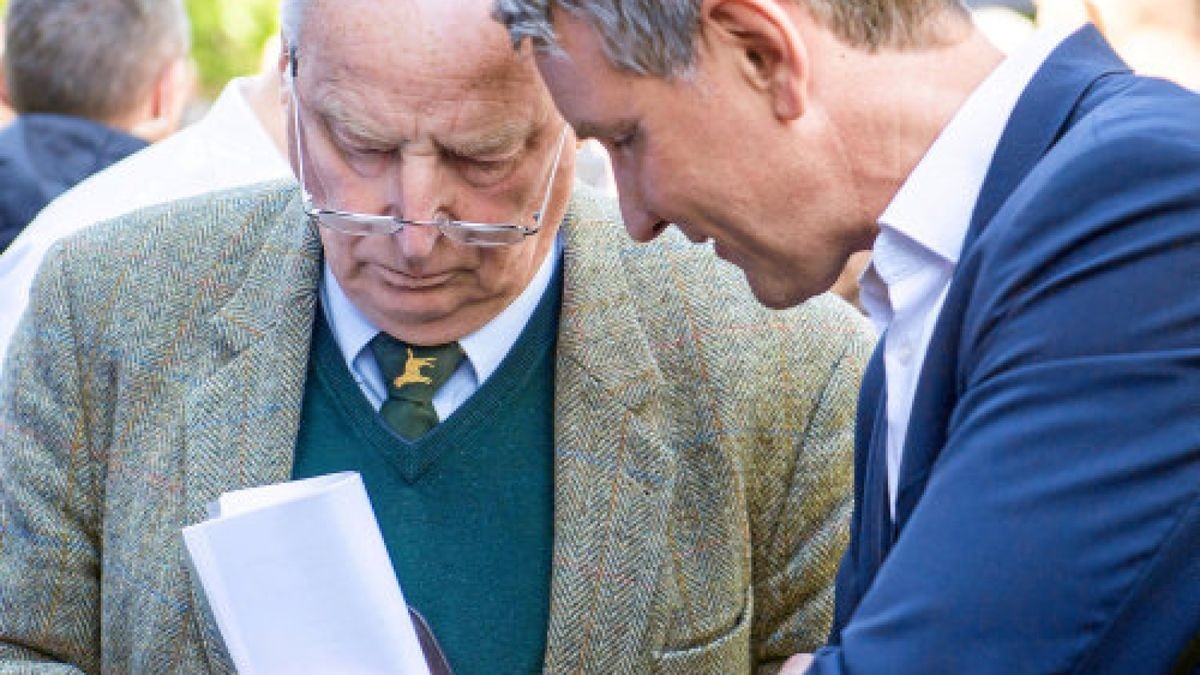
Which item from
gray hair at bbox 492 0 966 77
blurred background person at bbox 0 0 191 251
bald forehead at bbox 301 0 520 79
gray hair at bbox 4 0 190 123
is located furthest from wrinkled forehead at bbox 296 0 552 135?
gray hair at bbox 4 0 190 123

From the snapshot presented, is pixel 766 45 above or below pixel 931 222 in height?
above

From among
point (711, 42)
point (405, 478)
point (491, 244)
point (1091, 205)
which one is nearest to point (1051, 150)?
point (1091, 205)

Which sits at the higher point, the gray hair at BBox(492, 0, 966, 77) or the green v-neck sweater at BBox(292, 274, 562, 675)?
the gray hair at BBox(492, 0, 966, 77)

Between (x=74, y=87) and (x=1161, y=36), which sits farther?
(x=74, y=87)

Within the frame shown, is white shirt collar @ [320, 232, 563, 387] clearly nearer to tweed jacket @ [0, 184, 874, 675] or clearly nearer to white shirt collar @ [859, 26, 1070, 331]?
tweed jacket @ [0, 184, 874, 675]

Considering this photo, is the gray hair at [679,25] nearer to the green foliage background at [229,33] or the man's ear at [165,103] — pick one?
the man's ear at [165,103]

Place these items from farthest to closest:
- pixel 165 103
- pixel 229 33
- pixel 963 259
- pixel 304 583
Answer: pixel 229 33 < pixel 165 103 < pixel 304 583 < pixel 963 259

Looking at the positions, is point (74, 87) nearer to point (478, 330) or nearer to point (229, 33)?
point (478, 330)

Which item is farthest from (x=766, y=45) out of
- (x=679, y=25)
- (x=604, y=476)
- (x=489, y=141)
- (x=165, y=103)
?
(x=165, y=103)

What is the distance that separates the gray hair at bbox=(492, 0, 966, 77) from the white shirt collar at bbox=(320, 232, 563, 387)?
0.83 metres

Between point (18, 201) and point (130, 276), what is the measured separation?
1.95m

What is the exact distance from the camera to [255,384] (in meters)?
2.71

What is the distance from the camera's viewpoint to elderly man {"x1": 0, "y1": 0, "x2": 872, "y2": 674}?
260 cm

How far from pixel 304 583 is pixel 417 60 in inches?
27.3
